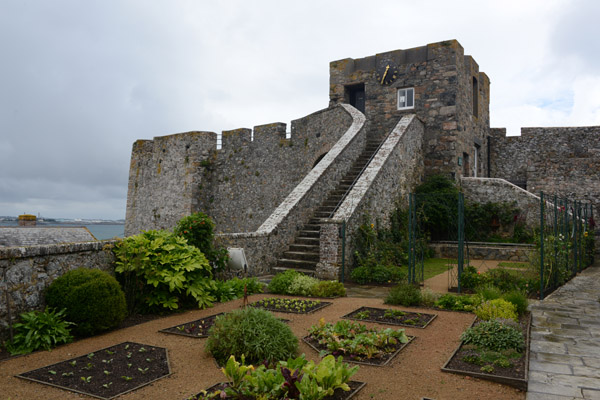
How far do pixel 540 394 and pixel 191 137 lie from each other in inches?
704

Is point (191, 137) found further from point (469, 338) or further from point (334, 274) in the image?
point (469, 338)

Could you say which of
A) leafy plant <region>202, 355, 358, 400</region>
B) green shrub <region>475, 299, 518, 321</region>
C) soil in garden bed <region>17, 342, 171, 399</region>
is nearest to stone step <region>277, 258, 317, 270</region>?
green shrub <region>475, 299, 518, 321</region>

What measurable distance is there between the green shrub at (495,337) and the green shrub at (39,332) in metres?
4.86

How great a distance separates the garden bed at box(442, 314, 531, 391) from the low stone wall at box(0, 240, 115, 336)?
491cm

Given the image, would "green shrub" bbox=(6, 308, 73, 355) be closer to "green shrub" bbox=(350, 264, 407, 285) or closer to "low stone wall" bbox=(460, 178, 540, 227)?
"green shrub" bbox=(350, 264, 407, 285)

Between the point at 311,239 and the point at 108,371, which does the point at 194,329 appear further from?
the point at 311,239

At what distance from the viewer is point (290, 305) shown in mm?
7574

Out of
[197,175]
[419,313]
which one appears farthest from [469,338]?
[197,175]

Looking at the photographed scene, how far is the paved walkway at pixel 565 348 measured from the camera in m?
4.07

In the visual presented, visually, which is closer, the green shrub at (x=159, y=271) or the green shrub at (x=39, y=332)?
the green shrub at (x=39, y=332)

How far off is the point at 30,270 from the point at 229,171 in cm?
1375

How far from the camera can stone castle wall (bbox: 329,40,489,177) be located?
16047 mm

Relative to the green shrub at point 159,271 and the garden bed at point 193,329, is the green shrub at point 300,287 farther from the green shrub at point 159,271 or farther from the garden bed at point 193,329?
the garden bed at point 193,329

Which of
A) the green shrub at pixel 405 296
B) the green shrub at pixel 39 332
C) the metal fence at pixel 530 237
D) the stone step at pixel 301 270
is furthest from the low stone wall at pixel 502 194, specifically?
the green shrub at pixel 39 332
